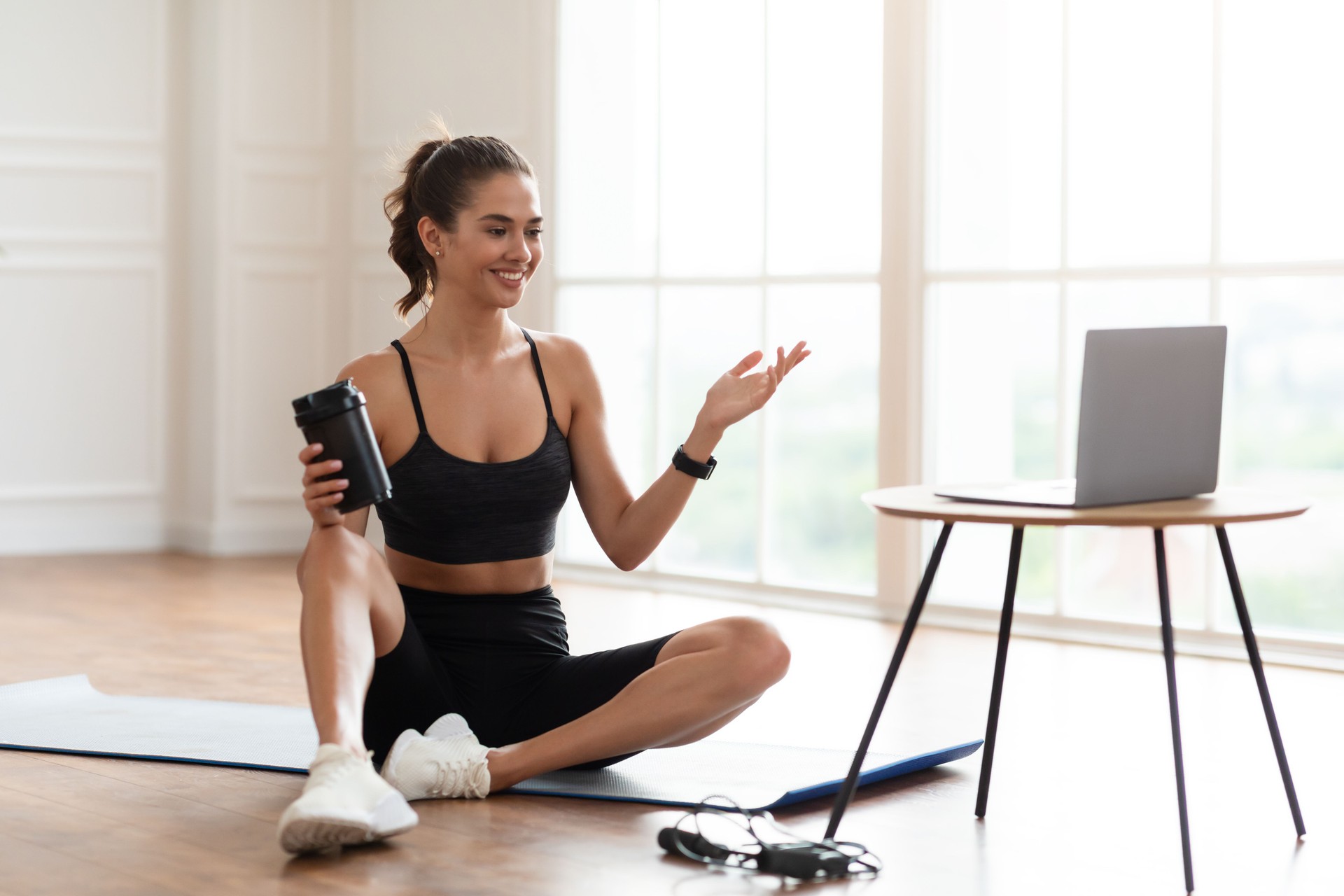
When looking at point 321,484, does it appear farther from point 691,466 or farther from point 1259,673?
point 1259,673

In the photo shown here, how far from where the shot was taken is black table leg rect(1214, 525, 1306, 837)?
1978mm

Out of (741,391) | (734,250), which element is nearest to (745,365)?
(741,391)

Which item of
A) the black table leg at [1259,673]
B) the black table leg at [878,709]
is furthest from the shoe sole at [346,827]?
the black table leg at [1259,673]

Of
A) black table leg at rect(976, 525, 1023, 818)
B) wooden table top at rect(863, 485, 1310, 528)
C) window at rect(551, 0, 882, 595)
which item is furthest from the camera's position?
window at rect(551, 0, 882, 595)

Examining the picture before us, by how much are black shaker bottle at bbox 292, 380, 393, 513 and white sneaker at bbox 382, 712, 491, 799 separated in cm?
38

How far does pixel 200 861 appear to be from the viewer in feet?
6.21

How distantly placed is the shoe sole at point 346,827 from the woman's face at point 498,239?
0.78m

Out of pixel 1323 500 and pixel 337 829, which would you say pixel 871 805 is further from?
pixel 1323 500

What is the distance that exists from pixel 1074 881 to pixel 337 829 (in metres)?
0.89

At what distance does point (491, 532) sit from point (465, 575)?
3.0 inches

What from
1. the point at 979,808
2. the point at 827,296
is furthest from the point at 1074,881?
the point at 827,296

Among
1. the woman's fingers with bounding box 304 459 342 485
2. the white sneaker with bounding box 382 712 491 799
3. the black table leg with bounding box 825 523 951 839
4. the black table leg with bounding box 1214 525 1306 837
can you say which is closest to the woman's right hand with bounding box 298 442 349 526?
the woman's fingers with bounding box 304 459 342 485

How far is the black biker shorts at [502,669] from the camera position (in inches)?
87.5

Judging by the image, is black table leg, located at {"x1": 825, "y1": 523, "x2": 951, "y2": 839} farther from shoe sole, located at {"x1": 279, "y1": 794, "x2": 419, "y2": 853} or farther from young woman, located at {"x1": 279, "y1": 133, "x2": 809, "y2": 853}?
shoe sole, located at {"x1": 279, "y1": 794, "x2": 419, "y2": 853}
